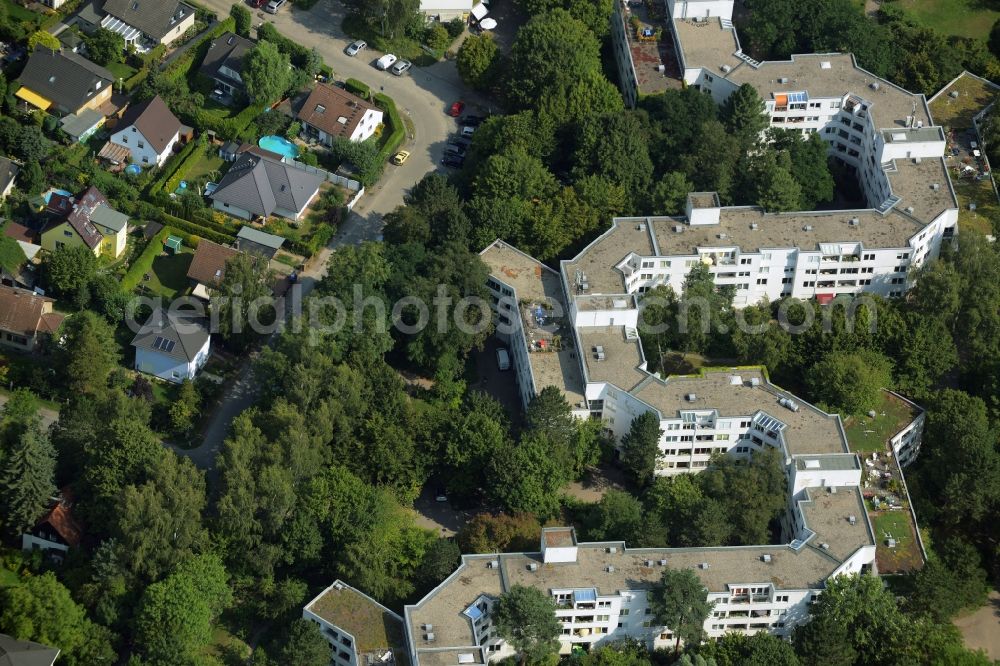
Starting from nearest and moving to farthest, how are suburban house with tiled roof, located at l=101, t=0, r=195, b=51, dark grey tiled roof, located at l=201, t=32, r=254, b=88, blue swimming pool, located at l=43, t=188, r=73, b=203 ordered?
1. blue swimming pool, located at l=43, t=188, r=73, b=203
2. dark grey tiled roof, located at l=201, t=32, r=254, b=88
3. suburban house with tiled roof, located at l=101, t=0, r=195, b=51

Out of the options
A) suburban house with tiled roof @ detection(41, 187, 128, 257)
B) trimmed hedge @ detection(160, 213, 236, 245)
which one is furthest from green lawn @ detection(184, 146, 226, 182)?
suburban house with tiled roof @ detection(41, 187, 128, 257)

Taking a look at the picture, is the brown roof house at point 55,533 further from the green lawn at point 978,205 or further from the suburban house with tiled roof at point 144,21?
the green lawn at point 978,205

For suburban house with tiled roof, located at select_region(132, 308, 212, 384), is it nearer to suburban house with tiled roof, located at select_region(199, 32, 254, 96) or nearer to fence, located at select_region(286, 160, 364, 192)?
fence, located at select_region(286, 160, 364, 192)

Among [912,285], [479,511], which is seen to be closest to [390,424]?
[479,511]

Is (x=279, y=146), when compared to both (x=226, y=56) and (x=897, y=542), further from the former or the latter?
(x=897, y=542)

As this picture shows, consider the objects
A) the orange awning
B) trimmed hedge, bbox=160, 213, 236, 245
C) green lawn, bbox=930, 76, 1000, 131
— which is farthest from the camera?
green lawn, bbox=930, 76, 1000, 131

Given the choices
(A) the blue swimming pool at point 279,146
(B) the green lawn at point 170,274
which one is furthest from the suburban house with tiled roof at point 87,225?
(A) the blue swimming pool at point 279,146
